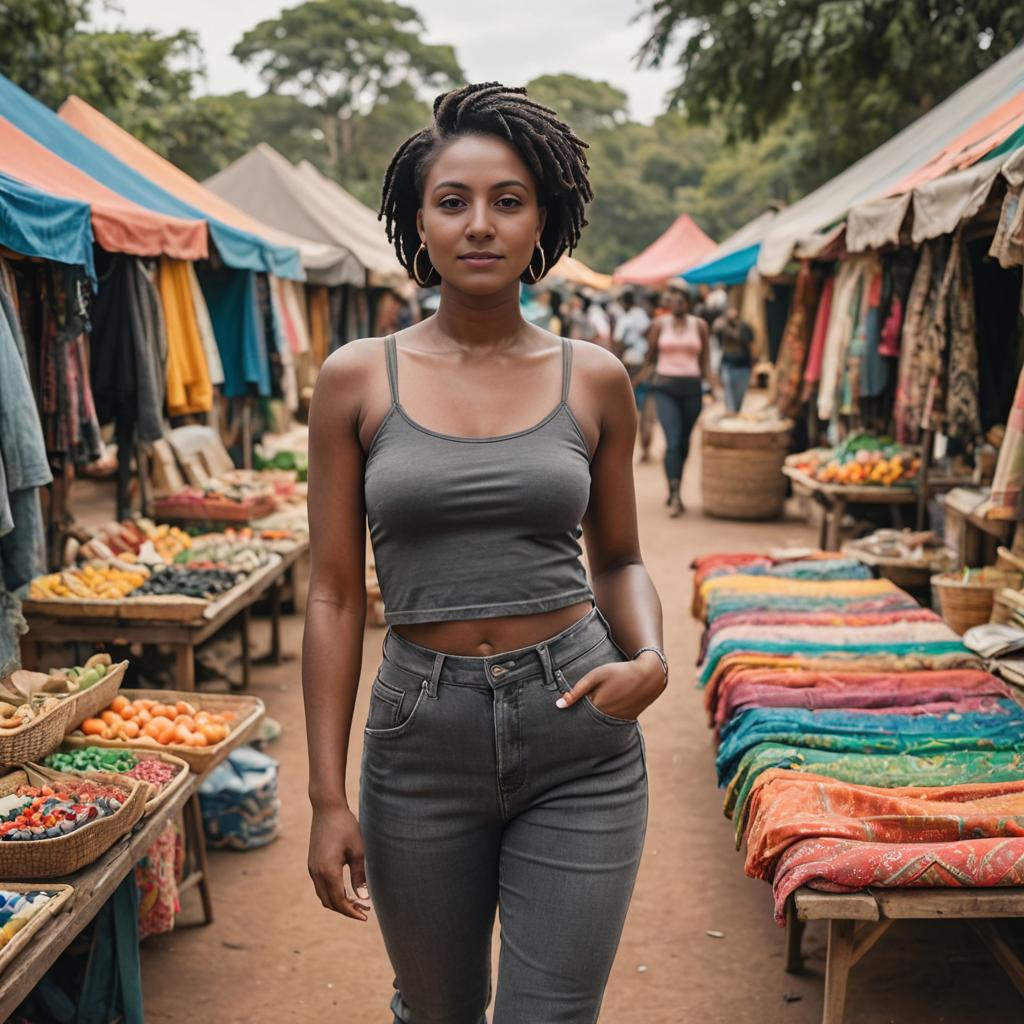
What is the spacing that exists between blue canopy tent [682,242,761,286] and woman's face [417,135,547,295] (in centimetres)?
1144

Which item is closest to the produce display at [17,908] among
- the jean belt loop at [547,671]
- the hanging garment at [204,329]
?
the jean belt loop at [547,671]

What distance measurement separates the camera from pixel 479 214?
1837 mm

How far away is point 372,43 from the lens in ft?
117

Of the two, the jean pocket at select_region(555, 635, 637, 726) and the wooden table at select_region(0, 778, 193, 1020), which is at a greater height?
the jean pocket at select_region(555, 635, 637, 726)

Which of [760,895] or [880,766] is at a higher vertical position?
[880,766]

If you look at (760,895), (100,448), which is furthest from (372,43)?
(760,895)

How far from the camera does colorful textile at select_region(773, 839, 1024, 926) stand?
9.29ft

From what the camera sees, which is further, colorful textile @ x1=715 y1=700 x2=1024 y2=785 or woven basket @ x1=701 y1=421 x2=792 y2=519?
woven basket @ x1=701 y1=421 x2=792 y2=519

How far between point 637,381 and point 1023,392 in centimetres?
1010

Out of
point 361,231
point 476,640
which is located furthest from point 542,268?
point 361,231

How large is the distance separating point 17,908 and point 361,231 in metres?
11.3

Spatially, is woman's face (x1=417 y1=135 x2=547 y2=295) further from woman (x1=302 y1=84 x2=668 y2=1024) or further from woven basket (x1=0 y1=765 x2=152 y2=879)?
woven basket (x1=0 y1=765 x2=152 y2=879)

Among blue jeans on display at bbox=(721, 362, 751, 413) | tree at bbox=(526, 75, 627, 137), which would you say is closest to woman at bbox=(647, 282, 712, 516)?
blue jeans on display at bbox=(721, 362, 751, 413)

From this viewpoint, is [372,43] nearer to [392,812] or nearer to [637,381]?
[637,381]
